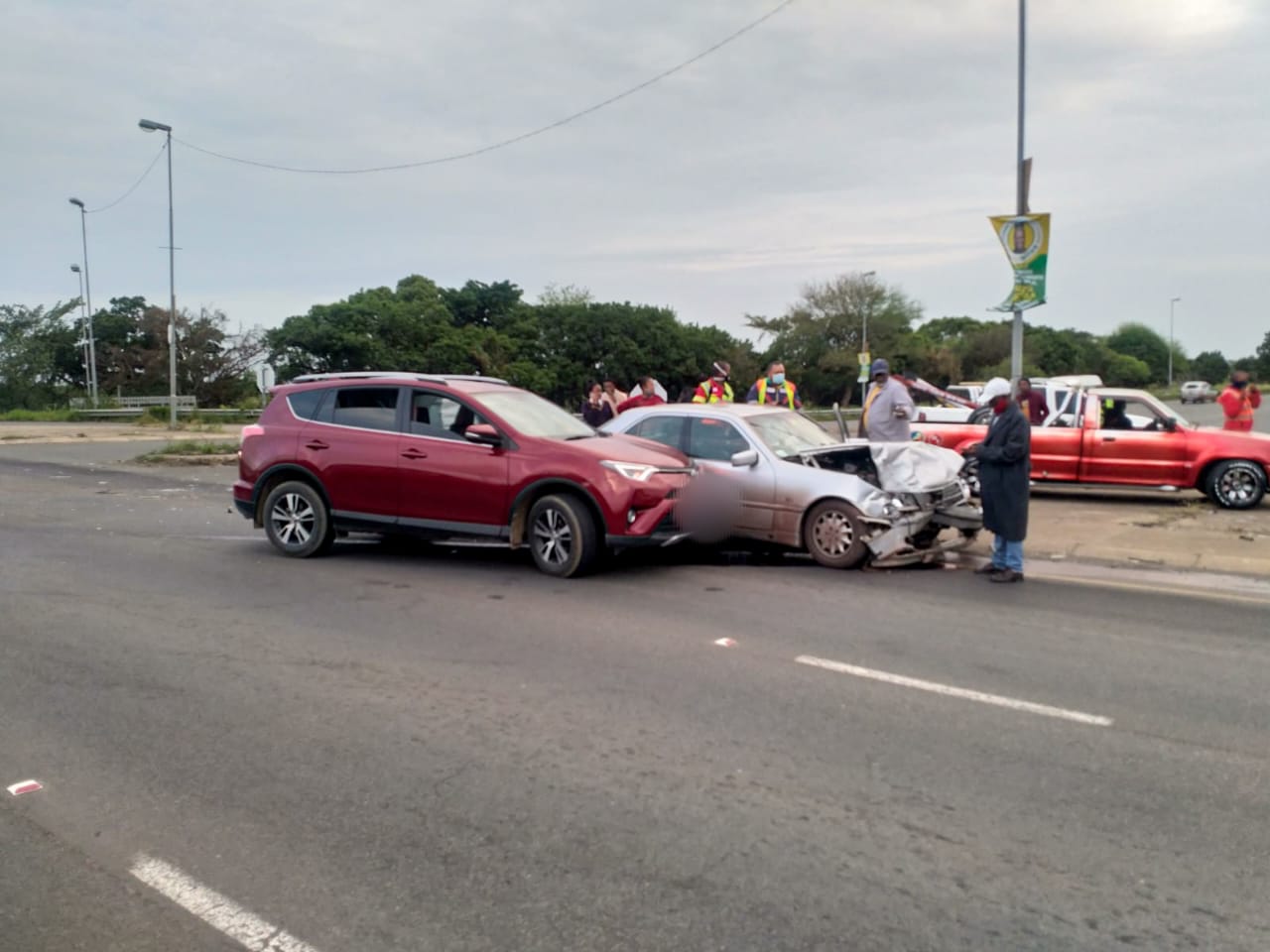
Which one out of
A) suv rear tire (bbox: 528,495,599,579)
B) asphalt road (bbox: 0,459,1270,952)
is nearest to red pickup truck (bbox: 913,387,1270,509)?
asphalt road (bbox: 0,459,1270,952)

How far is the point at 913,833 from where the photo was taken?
3924 mm

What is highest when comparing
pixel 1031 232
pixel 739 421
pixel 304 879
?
pixel 1031 232

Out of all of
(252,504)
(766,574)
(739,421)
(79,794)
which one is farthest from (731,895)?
(252,504)

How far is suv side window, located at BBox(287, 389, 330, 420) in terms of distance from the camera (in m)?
10.1

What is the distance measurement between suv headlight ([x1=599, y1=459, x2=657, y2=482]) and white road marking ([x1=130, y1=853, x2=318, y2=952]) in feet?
17.8

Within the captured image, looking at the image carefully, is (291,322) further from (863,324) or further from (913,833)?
(913,833)

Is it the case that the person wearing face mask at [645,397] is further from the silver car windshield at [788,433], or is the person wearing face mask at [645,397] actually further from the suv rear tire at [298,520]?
the suv rear tire at [298,520]

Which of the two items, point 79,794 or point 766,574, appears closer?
point 79,794

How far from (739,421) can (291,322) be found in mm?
50045

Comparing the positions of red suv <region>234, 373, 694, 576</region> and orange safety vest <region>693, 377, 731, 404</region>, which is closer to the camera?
red suv <region>234, 373, 694, 576</region>

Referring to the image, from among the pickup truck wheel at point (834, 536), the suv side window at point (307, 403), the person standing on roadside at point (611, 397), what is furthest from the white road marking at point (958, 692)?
the person standing on roadside at point (611, 397)

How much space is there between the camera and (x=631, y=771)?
456cm

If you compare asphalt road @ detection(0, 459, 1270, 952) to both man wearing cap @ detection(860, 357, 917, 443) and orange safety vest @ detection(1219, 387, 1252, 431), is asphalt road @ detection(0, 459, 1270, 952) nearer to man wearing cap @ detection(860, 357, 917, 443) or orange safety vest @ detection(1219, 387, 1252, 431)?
man wearing cap @ detection(860, 357, 917, 443)

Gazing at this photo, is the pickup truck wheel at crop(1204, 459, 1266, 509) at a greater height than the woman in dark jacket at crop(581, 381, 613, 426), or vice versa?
the woman in dark jacket at crop(581, 381, 613, 426)
